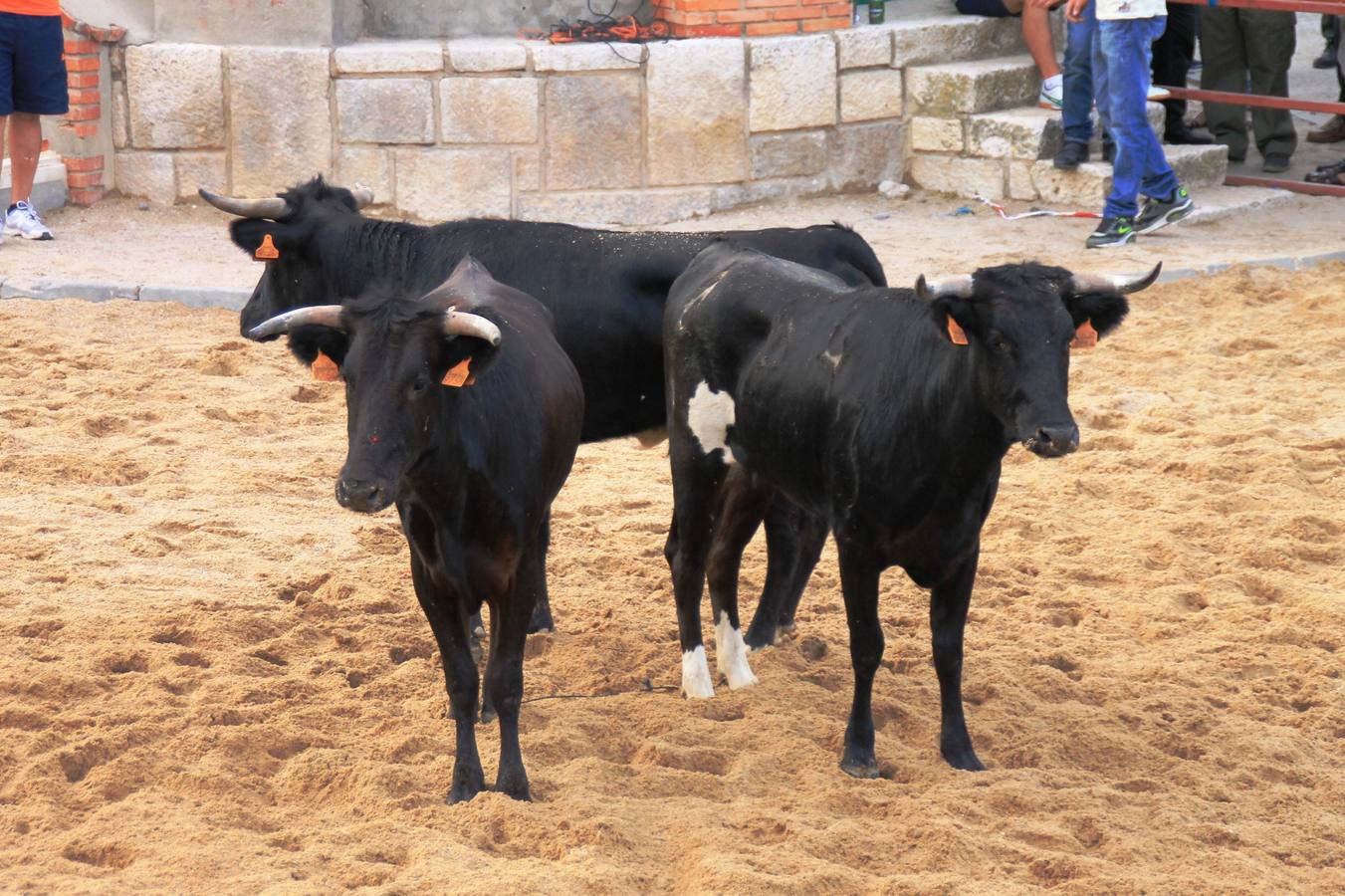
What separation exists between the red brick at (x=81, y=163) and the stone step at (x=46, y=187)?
3.4 inches

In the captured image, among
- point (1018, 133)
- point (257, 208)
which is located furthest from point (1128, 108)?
point (257, 208)

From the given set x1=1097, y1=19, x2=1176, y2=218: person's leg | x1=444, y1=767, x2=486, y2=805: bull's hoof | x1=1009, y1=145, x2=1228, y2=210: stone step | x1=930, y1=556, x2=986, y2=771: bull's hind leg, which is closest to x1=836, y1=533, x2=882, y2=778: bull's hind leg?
x1=930, y1=556, x2=986, y2=771: bull's hind leg

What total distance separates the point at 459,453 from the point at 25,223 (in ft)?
24.2

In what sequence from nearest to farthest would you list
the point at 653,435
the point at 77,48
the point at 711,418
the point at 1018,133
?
the point at 711,418 < the point at 653,435 < the point at 77,48 < the point at 1018,133

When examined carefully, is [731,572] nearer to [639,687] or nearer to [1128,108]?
[639,687]

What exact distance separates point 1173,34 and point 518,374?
30.3 ft

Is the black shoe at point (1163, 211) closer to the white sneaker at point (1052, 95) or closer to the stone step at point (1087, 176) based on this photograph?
the stone step at point (1087, 176)

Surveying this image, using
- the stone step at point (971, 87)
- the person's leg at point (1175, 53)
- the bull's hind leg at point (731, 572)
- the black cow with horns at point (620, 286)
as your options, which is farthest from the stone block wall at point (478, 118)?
the bull's hind leg at point (731, 572)

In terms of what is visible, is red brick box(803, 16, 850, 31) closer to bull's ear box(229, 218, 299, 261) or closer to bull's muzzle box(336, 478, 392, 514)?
bull's ear box(229, 218, 299, 261)

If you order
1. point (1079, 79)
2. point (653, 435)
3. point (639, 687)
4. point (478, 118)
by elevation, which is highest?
point (1079, 79)

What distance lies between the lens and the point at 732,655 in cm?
550

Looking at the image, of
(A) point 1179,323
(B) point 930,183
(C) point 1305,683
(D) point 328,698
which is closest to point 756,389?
(D) point 328,698

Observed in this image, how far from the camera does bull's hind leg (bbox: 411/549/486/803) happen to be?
4566mm

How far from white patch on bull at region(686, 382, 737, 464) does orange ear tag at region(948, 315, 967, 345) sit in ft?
3.32
